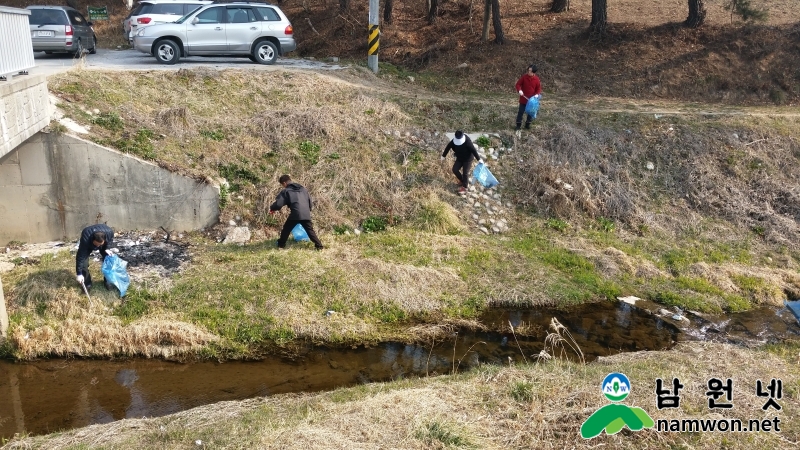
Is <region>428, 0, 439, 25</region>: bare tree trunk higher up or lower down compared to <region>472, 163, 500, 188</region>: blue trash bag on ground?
higher up

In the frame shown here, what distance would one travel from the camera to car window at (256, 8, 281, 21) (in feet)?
52.7

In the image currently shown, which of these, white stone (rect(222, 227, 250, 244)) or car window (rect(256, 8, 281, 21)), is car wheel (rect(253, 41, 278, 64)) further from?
white stone (rect(222, 227, 250, 244))

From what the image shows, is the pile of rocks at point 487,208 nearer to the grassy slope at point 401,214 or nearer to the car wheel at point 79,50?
the grassy slope at point 401,214

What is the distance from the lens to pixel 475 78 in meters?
18.6

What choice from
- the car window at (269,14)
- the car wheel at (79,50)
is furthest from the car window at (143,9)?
the car window at (269,14)

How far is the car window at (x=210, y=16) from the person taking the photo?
51.1 feet

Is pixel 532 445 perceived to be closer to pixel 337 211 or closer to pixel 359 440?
pixel 359 440

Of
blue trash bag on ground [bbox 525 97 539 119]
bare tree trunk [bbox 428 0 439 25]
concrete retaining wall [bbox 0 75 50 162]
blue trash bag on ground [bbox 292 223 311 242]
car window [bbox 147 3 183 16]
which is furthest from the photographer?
bare tree trunk [bbox 428 0 439 25]

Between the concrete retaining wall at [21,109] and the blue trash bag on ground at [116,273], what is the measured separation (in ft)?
7.12

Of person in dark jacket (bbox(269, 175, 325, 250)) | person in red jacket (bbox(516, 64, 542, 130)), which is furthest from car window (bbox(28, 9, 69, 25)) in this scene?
person in red jacket (bbox(516, 64, 542, 130))

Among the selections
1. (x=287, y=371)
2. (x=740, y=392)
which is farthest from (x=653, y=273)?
(x=287, y=371)

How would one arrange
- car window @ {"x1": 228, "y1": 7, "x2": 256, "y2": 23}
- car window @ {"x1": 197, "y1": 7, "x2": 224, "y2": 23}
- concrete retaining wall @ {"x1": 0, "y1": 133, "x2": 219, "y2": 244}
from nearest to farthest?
concrete retaining wall @ {"x1": 0, "y1": 133, "x2": 219, "y2": 244} < car window @ {"x1": 197, "y1": 7, "x2": 224, "y2": 23} < car window @ {"x1": 228, "y1": 7, "x2": 256, "y2": 23}

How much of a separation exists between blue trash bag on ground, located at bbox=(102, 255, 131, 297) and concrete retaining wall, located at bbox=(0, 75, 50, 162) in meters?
2.17

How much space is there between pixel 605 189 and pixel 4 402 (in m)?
11.5
